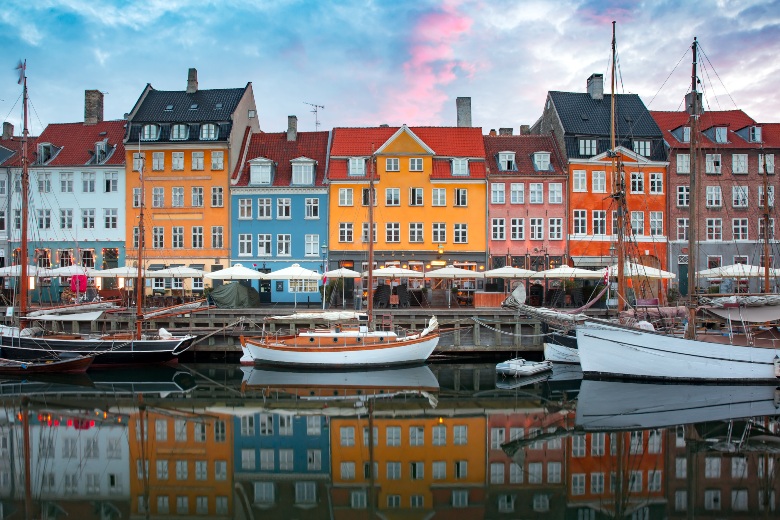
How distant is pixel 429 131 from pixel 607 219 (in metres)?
12.5

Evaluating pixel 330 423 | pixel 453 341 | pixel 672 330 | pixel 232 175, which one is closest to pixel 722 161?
pixel 672 330

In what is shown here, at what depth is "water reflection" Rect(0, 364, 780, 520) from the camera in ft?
46.0

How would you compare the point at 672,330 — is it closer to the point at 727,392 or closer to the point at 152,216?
the point at 727,392

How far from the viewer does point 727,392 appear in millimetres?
23578

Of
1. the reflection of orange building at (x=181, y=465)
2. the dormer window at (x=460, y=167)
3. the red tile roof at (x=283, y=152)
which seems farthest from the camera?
the red tile roof at (x=283, y=152)

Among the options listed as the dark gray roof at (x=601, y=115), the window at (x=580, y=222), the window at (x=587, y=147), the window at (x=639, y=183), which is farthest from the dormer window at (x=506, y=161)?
the window at (x=639, y=183)

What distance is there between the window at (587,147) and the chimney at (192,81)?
25.5 m

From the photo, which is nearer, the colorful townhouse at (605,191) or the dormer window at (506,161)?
the colorful townhouse at (605,191)

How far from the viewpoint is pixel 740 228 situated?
42562 mm

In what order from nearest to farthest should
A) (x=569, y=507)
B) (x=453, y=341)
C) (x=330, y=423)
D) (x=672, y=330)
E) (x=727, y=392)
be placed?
(x=569, y=507)
(x=330, y=423)
(x=727, y=392)
(x=672, y=330)
(x=453, y=341)

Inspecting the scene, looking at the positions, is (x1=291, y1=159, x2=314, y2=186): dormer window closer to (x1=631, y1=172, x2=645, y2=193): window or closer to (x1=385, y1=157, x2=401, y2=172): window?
(x1=385, y1=157, x2=401, y2=172): window

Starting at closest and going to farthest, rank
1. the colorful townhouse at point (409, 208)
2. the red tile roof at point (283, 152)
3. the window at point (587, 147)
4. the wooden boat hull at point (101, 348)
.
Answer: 1. the wooden boat hull at point (101, 348)
2. the colorful townhouse at point (409, 208)
3. the window at point (587, 147)
4. the red tile roof at point (283, 152)

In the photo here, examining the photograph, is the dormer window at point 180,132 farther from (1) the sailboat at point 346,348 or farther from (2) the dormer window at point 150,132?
(1) the sailboat at point 346,348

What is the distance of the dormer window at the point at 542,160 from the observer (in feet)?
139
